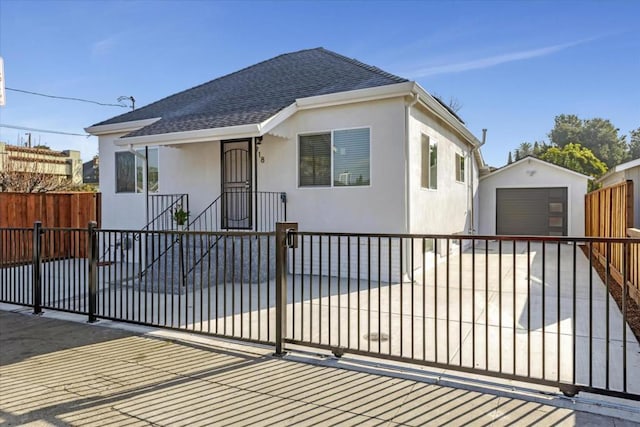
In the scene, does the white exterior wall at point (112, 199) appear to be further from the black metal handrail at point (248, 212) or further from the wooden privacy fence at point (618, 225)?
the wooden privacy fence at point (618, 225)

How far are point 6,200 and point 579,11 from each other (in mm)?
16210

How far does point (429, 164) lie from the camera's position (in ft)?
31.8

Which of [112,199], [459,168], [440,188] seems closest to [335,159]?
[440,188]

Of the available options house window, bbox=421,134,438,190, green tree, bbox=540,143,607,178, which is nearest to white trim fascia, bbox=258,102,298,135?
house window, bbox=421,134,438,190

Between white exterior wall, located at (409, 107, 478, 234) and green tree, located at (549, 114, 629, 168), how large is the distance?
37.6 meters

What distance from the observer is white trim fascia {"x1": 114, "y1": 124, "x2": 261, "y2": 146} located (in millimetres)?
7984

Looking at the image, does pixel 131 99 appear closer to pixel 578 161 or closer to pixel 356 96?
pixel 356 96

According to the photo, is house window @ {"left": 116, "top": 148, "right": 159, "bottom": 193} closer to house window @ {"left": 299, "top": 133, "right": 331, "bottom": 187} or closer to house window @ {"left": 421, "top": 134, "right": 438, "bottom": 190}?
house window @ {"left": 299, "top": 133, "right": 331, "bottom": 187}

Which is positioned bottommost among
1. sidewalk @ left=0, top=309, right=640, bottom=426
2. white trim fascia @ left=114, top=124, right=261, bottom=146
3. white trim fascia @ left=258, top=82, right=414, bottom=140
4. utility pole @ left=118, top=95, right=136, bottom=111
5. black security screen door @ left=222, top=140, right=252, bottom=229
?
sidewalk @ left=0, top=309, right=640, bottom=426

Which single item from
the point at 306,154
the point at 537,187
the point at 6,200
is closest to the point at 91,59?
the point at 6,200

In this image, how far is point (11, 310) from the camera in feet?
19.2

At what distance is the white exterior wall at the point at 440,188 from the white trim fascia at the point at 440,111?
7.7 inches

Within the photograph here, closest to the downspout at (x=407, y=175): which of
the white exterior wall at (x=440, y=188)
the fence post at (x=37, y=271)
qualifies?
the white exterior wall at (x=440, y=188)

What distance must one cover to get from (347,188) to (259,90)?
3.98 metres
